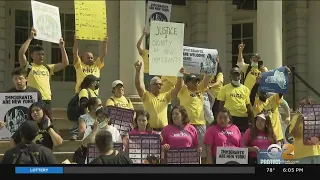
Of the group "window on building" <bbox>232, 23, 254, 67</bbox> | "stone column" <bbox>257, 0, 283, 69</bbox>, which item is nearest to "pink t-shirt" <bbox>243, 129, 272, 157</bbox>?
"stone column" <bbox>257, 0, 283, 69</bbox>

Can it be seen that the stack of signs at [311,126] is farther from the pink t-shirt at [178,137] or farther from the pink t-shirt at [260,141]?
the pink t-shirt at [178,137]

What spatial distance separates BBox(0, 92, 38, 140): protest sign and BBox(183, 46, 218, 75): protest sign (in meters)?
3.00

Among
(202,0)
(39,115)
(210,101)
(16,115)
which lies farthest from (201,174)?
(202,0)

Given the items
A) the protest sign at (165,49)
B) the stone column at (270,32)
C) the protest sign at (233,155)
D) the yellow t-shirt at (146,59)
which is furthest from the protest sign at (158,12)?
the protest sign at (233,155)

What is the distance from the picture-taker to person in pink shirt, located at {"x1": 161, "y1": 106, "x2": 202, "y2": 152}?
22.7ft

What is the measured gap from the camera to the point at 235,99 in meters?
9.19

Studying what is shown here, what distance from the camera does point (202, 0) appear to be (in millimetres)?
17000

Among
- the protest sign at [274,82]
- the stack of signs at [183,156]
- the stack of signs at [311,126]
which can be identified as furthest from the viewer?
the protest sign at [274,82]

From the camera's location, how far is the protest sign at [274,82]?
8836 mm

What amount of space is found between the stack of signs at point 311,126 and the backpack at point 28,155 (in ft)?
14.1

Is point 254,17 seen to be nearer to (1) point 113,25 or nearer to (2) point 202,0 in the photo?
(2) point 202,0

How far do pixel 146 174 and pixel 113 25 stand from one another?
10.7 m

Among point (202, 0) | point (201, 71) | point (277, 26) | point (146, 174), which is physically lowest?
point (146, 174)

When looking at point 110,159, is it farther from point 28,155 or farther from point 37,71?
point 37,71
